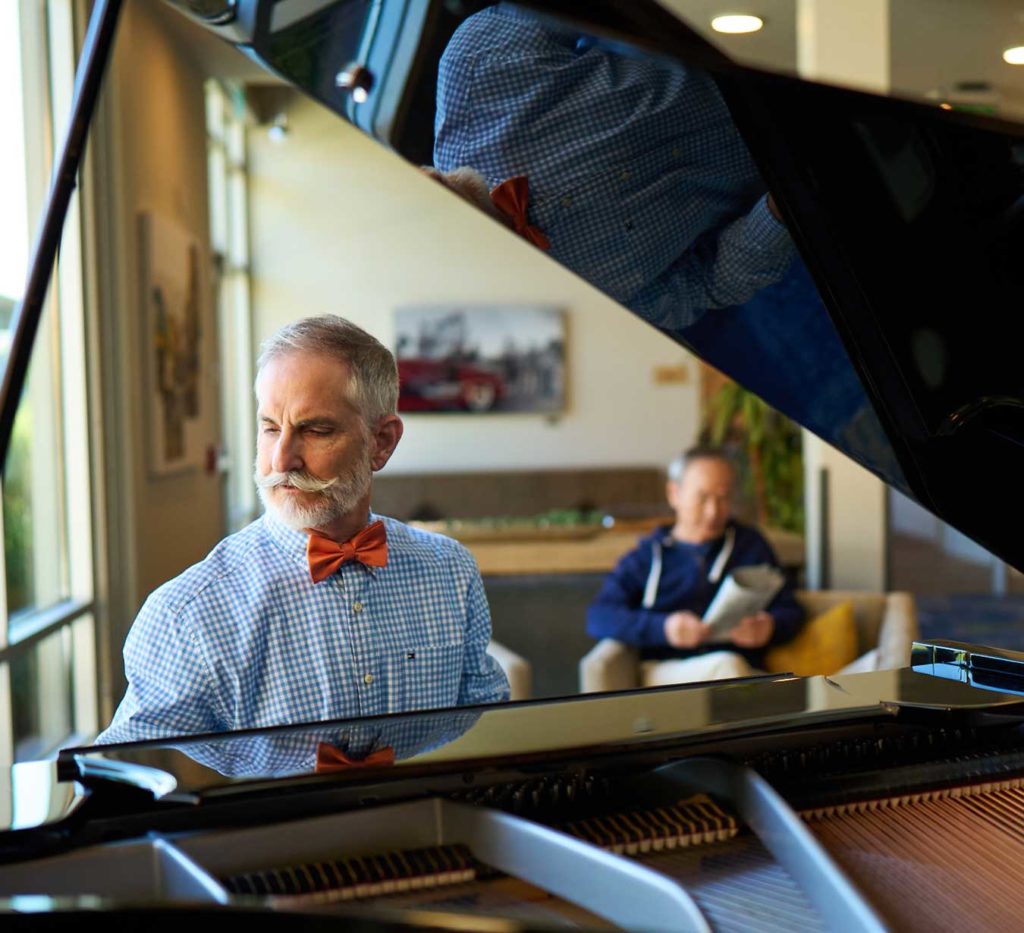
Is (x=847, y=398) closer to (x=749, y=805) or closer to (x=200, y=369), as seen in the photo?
(x=749, y=805)

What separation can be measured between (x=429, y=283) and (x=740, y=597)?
6820 mm

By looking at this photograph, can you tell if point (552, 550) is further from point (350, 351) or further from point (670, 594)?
point (350, 351)

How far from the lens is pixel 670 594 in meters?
3.96

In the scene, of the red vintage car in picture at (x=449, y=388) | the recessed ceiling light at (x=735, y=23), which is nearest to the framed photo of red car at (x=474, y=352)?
the red vintage car in picture at (x=449, y=388)

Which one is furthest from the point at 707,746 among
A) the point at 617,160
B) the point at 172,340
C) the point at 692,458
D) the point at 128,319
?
the point at 172,340

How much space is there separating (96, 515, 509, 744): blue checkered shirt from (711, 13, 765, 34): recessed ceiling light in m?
0.87

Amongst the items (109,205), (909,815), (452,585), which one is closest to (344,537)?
(452,585)

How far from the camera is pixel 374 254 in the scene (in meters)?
10.1

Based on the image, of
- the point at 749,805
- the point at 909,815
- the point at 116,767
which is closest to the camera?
the point at 116,767

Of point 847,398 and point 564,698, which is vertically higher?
point 847,398

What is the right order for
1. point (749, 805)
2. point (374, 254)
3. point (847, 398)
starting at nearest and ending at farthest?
point (749, 805)
point (847, 398)
point (374, 254)

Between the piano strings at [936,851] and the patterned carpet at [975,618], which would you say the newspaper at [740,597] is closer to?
the piano strings at [936,851]

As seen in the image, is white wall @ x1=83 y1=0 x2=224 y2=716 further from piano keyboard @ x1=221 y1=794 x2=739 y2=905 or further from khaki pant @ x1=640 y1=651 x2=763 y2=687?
piano keyboard @ x1=221 y1=794 x2=739 y2=905

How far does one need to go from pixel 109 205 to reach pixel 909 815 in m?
3.97
